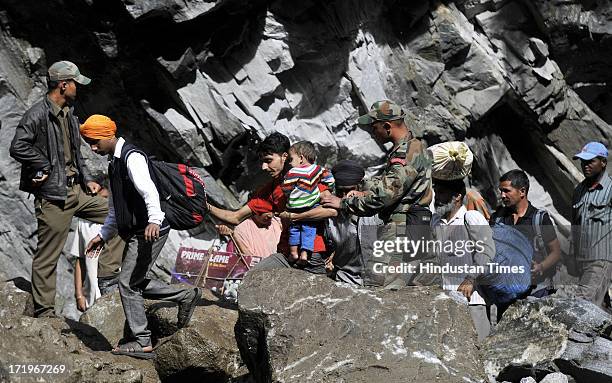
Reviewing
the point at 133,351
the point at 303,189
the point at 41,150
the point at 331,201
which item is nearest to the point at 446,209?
the point at 331,201

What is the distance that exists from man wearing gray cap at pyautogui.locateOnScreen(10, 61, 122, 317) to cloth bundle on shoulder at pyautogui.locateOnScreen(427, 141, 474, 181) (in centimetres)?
321

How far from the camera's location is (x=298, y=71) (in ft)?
43.1

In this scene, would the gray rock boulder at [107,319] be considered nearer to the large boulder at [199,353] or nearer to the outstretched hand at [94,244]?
the large boulder at [199,353]

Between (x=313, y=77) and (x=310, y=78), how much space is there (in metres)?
0.05

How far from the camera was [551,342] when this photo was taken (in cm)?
644

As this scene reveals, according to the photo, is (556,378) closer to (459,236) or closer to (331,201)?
(459,236)

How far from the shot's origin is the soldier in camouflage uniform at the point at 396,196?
19.8ft

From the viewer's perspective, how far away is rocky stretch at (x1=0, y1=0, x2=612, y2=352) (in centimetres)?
1102

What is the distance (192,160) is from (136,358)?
5.28 m

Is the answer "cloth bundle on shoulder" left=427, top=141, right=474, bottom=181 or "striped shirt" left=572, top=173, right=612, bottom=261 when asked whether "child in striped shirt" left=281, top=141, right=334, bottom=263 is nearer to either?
"cloth bundle on shoulder" left=427, top=141, right=474, bottom=181

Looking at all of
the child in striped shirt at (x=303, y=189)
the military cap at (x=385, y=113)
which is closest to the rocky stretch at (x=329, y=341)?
the child in striped shirt at (x=303, y=189)

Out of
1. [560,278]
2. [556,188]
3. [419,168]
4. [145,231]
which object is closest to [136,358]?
[145,231]

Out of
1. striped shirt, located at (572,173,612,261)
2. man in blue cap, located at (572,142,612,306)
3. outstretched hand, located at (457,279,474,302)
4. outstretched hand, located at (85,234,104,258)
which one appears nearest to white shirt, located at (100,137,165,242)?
outstretched hand, located at (85,234,104,258)

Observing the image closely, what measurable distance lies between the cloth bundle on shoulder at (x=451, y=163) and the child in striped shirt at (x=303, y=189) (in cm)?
82
